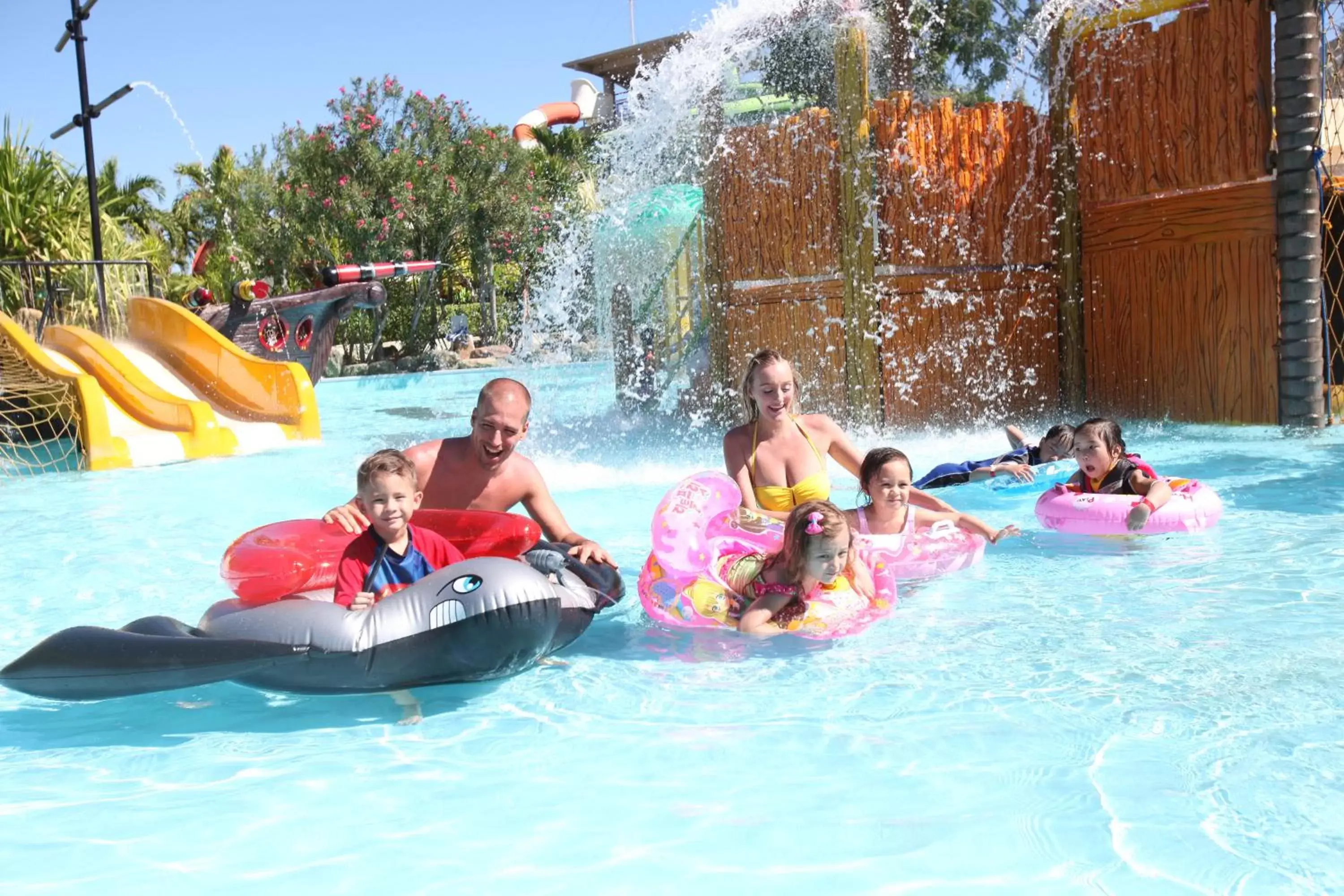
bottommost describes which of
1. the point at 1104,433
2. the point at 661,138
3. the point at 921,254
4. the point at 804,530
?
the point at 804,530

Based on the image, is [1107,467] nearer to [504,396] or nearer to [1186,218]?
[504,396]

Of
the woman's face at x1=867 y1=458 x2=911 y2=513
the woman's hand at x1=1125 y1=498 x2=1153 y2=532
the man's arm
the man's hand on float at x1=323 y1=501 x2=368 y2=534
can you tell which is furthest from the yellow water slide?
the woman's hand at x1=1125 y1=498 x2=1153 y2=532

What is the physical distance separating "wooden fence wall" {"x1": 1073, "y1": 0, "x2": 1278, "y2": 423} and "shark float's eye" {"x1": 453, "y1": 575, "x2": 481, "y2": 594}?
7279 millimetres

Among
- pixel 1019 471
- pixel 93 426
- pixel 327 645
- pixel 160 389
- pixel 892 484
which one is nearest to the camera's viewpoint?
pixel 327 645

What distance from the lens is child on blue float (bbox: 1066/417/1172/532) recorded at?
5.76 metres

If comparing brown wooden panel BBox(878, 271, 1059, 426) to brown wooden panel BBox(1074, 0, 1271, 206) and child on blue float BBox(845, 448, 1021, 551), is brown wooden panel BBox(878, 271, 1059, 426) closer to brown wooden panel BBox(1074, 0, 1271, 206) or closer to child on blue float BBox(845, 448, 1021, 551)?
brown wooden panel BBox(1074, 0, 1271, 206)

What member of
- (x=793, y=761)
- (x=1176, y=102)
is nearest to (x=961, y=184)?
(x=1176, y=102)

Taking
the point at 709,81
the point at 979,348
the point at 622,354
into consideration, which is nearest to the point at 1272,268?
the point at 979,348

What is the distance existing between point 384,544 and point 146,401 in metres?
8.24

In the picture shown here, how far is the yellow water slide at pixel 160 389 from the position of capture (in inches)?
394

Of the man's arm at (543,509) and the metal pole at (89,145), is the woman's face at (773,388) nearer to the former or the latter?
the man's arm at (543,509)

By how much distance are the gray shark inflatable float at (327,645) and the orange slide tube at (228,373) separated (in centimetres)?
839

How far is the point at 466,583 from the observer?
136 inches

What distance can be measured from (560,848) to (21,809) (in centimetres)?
145
